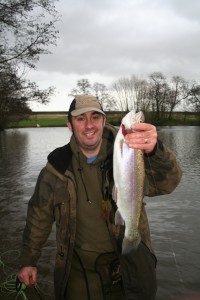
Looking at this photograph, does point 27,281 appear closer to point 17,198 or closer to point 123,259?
point 123,259

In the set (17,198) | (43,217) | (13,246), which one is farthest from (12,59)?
(43,217)

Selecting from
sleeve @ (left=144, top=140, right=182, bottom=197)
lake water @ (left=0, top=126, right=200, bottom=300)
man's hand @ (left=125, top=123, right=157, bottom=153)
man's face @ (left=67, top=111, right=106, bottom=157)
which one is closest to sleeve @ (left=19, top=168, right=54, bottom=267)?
man's face @ (left=67, top=111, right=106, bottom=157)

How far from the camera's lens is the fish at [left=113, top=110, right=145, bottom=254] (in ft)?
9.09

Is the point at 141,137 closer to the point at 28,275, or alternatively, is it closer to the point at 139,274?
the point at 139,274

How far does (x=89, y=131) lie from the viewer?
3590mm

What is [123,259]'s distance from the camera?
10.9 feet

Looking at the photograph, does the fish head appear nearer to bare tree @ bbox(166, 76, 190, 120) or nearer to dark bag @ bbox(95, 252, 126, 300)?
dark bag @ bbox(95, 252, 126, 300)

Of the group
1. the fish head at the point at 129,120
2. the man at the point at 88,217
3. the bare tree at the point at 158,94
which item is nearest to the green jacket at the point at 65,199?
the man at the point at 88,217

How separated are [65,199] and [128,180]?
2.77ft

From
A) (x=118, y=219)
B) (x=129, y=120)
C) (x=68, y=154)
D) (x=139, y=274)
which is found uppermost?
(x=129, y=120)

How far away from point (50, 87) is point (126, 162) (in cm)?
1520

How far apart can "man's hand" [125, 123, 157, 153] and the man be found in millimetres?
386

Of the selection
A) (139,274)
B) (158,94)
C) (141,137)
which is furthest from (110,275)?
(158,94)

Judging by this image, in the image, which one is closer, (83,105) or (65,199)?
(65,199)
